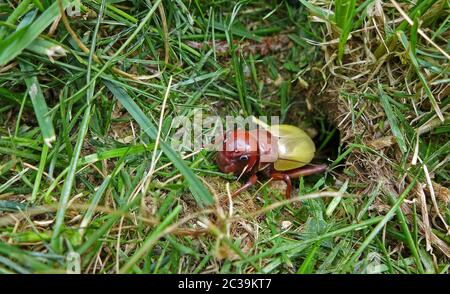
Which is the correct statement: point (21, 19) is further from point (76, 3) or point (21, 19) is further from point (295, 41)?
point (295, 41)

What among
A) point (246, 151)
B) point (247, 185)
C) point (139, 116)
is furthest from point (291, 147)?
point (139, 116)

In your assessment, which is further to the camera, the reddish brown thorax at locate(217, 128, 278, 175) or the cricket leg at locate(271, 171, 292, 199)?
the cricket leg at locate(271, 171, 292, 199)

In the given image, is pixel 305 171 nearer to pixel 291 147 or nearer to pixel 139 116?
pixel 291 147

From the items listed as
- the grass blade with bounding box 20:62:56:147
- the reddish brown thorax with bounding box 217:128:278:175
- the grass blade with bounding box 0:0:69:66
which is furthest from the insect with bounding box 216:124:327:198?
the grass blade with bounding box 0:0:69:66

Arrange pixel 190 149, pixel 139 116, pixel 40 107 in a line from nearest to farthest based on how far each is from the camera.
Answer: pixel 40 107, pixel 139 116, pixel 190 149

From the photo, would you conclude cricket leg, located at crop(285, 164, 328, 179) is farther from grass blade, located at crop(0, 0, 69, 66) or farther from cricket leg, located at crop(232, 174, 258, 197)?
grass blade, located at crop(0, 0, 69, 66)

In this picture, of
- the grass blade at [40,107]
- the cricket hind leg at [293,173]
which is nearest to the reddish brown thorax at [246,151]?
the cricket hind leg at [293,173]

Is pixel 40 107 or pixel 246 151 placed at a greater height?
pixel 40 107
